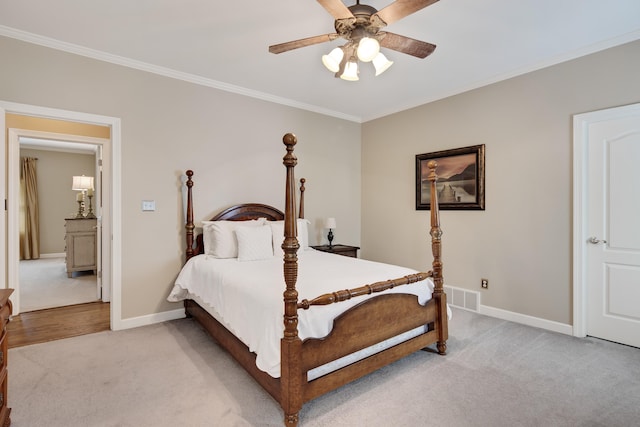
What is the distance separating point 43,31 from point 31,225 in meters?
6.36

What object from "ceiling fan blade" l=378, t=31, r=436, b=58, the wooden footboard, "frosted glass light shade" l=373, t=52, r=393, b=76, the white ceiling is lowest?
the wooden footboard

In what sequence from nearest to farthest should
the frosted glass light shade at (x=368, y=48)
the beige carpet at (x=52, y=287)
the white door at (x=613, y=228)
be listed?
the frosted glass light shade at (x=368, y=48) → the white door at (x=613, y=228) → the beige carpet at (x=52, y=287)

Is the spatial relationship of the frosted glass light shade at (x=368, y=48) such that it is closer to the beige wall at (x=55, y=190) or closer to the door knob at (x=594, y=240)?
the door knob at (x=594, y=240)

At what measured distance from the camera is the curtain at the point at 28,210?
692cm

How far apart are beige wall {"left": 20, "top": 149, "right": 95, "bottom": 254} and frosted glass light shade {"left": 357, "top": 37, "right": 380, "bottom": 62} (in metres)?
8.00

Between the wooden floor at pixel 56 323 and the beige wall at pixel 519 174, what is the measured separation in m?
3.84

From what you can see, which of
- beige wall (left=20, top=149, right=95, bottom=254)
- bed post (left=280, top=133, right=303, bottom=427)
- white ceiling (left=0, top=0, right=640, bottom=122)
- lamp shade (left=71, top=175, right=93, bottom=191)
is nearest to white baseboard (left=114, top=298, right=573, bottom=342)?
bed post (left=280, top=133, right=303, bottom=427)

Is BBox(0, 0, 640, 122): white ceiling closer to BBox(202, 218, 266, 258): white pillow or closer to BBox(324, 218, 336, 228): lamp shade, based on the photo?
BBox(202, 218, 266, 258): white pillow

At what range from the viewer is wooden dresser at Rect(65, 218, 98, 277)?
5273mm

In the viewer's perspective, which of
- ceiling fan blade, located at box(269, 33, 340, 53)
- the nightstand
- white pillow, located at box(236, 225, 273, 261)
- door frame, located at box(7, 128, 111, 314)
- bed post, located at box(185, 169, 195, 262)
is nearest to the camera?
ceiling fan blade, located at box(269, 33, 340, 53)

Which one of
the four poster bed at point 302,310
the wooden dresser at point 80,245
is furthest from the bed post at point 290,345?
the wooden dresser at point 80,245

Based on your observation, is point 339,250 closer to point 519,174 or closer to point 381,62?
point 519,174

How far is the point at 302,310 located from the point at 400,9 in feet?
5.99

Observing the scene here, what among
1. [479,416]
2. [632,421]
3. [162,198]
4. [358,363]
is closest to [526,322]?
[632,421]
